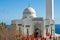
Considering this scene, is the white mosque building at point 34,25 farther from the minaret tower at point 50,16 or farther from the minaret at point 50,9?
the minaret at point 50,9

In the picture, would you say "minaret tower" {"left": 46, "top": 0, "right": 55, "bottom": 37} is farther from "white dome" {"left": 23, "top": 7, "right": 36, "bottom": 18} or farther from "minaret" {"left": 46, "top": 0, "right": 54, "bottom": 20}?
"white dome" {"left": 23, "top": 7, "right": 36, "bottom": 18}

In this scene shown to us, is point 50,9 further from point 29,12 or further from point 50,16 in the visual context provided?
point 29,12

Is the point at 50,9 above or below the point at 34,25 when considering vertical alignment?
above

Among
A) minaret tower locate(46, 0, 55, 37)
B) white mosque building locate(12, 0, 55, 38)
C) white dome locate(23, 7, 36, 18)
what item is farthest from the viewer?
white dome locate(23, 7, 36, 18)

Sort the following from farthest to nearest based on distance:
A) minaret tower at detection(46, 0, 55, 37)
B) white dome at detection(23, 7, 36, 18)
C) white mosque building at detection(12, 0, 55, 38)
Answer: white dome at detection(23, 7, 36, 18) < minaret tower at detection(46, 0, 55, 37) < white mosque building at detection(12, 0, 55, 38)

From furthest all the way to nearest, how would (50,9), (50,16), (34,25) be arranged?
(50,16) → (50,9) → (34,25)

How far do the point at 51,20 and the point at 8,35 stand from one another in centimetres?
708

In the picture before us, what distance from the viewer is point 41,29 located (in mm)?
22453

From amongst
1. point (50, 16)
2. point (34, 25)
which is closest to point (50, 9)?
point (50, 16)

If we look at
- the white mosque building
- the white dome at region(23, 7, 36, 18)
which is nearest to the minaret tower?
the white mosque building

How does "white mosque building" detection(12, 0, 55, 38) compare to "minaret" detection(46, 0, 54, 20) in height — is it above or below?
below

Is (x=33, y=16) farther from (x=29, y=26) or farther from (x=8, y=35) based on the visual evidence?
(x=8, y=35)

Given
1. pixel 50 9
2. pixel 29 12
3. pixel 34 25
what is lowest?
pixel 34 25

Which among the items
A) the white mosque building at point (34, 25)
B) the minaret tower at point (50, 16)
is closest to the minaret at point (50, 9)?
the minaret tower at point (50, 16)
